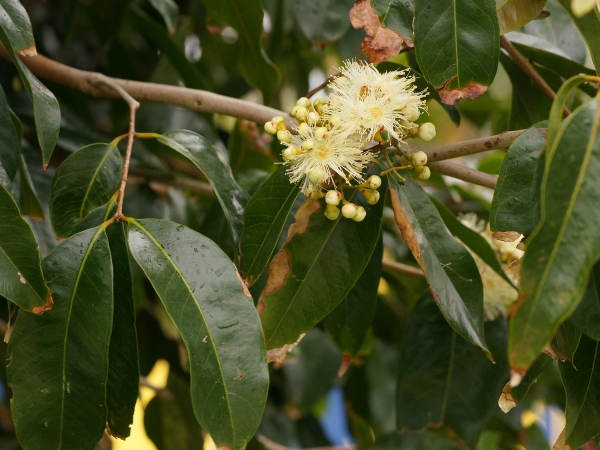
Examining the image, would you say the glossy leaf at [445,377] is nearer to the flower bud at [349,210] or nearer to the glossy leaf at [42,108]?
the flower bud at [349,210]

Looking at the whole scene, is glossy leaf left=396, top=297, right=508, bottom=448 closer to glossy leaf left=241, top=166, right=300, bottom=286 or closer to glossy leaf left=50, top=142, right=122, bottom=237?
glossy leaf left=241, top=166, right=300, bottom=286

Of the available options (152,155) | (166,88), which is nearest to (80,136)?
(152,155)

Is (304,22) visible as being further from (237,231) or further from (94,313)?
(94,313)

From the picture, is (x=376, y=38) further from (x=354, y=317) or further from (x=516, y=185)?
(x=354, y=317)

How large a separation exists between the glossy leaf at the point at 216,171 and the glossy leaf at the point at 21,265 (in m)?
0.19

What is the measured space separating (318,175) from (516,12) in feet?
0.85

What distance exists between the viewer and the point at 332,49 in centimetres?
160

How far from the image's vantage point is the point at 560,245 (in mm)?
414

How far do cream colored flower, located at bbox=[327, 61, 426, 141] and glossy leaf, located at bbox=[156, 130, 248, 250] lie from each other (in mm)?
135

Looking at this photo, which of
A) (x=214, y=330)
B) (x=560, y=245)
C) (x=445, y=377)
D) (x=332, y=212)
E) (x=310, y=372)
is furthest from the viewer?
(x=310, y=372)

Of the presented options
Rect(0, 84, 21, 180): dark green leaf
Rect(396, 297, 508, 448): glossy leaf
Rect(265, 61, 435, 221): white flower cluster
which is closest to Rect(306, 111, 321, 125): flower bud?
Rect(265, 61, 435, 221): white flower cluster

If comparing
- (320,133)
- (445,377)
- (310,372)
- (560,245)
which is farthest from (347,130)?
(310,372)

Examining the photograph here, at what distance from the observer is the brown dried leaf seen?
2.00ft

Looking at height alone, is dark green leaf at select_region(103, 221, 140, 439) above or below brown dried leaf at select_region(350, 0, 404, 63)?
below
